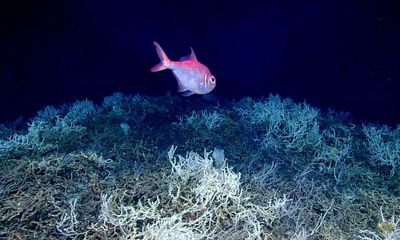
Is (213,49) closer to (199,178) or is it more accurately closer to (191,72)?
(191,72)

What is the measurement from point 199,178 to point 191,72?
155 centimetres

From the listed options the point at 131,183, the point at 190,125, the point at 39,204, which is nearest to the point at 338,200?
the point at 131,183

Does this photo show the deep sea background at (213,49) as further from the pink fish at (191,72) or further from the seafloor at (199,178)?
the pink fish at (191,72)

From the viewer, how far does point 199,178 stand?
159 inches

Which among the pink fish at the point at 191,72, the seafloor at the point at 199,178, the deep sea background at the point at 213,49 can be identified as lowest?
the seafloor at the point at 199,178

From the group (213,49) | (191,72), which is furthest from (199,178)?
(213,49)

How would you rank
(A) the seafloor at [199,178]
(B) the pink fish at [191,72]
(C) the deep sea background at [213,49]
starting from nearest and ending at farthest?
(A) the seafloor at [199,178]
(B) the pink fish at [191,72]
(C) the deep sea background at [213,49]

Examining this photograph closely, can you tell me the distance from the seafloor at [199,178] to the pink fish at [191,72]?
3.24 feet

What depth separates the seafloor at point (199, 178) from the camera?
352 centimetres

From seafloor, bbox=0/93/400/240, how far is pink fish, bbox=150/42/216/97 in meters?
0.99

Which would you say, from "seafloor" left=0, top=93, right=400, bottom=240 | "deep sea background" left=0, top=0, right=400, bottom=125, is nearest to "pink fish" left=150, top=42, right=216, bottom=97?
"seafloor" left=0, top=93, right=400, bottom=240

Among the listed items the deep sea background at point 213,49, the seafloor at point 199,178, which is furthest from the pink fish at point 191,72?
the deep sea background at point 213,49

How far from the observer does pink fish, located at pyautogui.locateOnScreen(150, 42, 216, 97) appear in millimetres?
4629

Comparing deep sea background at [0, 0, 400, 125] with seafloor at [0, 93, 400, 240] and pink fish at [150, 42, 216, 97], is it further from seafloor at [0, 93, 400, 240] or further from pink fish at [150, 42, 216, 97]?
pink fish at [150, 42, 216, 97]
